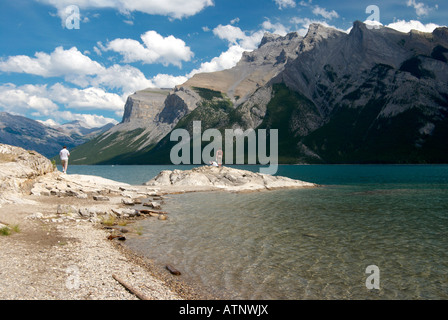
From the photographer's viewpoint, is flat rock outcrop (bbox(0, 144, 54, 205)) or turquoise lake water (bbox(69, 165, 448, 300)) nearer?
turquoise lake water (bbox(69, 165, 448, 300))

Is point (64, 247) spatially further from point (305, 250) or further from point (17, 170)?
point (17, 170)

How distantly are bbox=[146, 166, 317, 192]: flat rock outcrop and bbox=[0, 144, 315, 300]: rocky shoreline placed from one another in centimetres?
2508

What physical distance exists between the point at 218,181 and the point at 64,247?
53.0 m

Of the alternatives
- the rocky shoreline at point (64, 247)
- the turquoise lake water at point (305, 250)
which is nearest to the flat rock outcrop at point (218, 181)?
the rocky shoreline at point (64, 247)

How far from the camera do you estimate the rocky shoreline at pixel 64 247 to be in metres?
12.4

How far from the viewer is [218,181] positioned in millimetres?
71062

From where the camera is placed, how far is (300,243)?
74.5ft

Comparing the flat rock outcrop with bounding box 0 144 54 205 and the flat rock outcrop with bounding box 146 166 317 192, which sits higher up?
the flat rock outcrop with bounding box 0 144 54 205

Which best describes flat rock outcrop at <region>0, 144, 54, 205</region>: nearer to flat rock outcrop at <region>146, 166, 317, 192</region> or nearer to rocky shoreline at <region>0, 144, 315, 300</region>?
rocky shoreline at <region>0, 144, 315, 300</region>

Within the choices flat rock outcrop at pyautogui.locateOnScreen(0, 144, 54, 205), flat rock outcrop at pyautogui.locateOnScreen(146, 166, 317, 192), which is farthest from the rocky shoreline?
flat rock outcrop at pyautogui.locateOnScreen(146, 166, 317, 192)

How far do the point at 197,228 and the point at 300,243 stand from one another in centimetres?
1003

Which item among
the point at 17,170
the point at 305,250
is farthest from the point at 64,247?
the point at 17,170

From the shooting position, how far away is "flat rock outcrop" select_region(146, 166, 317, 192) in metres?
67.4
